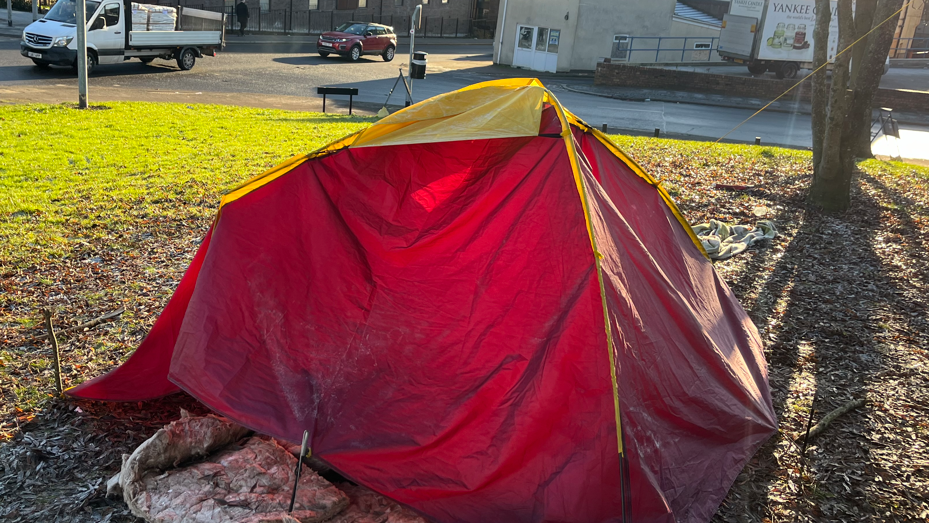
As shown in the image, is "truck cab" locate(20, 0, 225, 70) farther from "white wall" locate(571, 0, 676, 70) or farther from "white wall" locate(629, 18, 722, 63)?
"white wall" locate(629, 18, 722, 63)

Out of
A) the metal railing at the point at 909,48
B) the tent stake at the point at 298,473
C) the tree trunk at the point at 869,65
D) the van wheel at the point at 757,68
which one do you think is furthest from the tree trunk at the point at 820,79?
the metal railing at the point at 909,48

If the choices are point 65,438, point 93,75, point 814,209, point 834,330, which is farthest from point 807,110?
point 65,438

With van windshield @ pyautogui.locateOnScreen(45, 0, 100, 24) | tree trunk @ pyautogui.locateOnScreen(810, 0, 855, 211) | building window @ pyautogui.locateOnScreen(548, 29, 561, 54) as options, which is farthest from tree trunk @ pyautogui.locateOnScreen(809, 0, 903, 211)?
building window @ pyautogui.locateOnScreen(548, 29, 561, 54)

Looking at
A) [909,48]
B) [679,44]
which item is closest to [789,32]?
[679,44]

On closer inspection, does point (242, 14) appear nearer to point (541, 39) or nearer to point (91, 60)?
point (541, 39)

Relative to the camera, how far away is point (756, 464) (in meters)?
4.16

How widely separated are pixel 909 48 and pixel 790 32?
1848 centimetres

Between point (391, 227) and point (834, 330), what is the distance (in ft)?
13.9

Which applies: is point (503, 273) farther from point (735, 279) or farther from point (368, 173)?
point (735, 279)

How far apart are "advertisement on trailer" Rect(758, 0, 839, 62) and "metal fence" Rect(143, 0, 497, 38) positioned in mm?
16818

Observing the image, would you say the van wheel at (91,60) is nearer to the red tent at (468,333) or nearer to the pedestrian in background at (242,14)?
the pedestrian in background at (242,14)

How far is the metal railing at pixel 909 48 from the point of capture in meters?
37.5

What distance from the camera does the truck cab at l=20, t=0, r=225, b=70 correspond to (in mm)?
15719

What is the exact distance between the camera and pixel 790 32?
84.0ft
